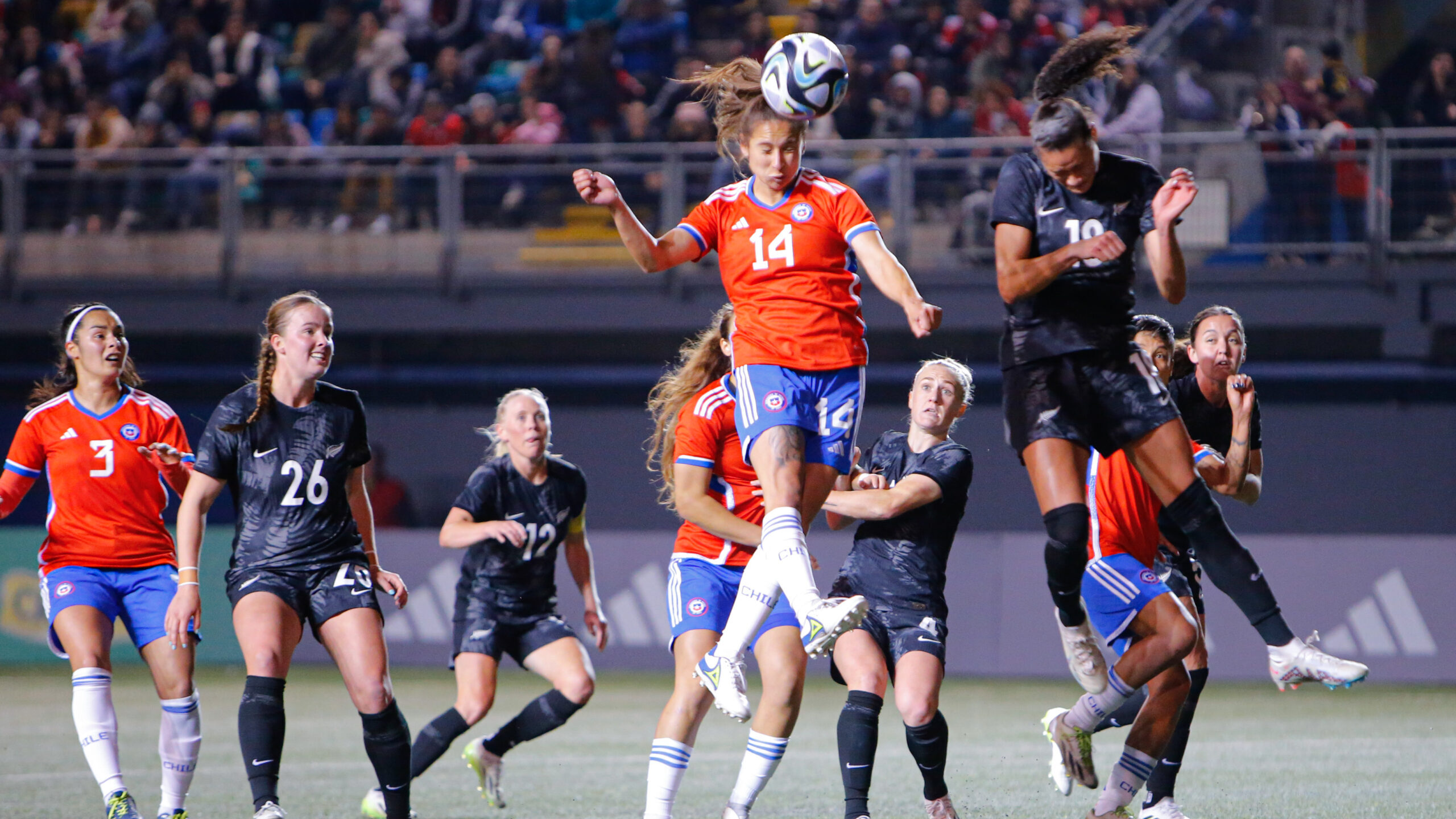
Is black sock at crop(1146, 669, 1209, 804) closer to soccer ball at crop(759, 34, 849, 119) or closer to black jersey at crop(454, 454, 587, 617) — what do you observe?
soccer ball at crop(759, 34, 849, 119)

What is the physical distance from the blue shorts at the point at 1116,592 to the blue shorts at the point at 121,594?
3.58 m

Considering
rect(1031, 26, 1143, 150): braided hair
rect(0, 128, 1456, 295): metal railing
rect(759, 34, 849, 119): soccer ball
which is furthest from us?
rect(0, 128, 1456, 295): metal railing

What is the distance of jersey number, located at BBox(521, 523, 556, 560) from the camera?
7512mm

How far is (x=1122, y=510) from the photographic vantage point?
6.15m

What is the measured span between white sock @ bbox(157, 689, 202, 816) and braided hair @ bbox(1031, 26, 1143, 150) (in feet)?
12.6

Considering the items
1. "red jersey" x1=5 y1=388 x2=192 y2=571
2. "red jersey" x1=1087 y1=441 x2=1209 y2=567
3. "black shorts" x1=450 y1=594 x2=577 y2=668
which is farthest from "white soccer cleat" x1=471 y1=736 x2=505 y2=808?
"red jersey" x1=1087 y1=441 x2=1209 y2=567

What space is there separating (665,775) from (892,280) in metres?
1.91

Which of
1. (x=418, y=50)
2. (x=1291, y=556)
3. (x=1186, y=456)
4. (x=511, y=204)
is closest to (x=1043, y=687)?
(x=1291, y=556)

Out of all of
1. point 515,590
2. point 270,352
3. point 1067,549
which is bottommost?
point 515,590

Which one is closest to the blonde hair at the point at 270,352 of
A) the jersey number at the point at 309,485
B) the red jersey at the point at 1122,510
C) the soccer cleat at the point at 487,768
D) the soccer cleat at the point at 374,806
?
the jersey number at the point at 309,485

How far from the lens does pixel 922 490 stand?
5957 mm

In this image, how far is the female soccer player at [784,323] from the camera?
17.2 feet

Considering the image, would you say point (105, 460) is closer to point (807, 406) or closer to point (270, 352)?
point (270, 352)

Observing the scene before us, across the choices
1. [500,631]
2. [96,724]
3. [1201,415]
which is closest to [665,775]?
[500,631]
